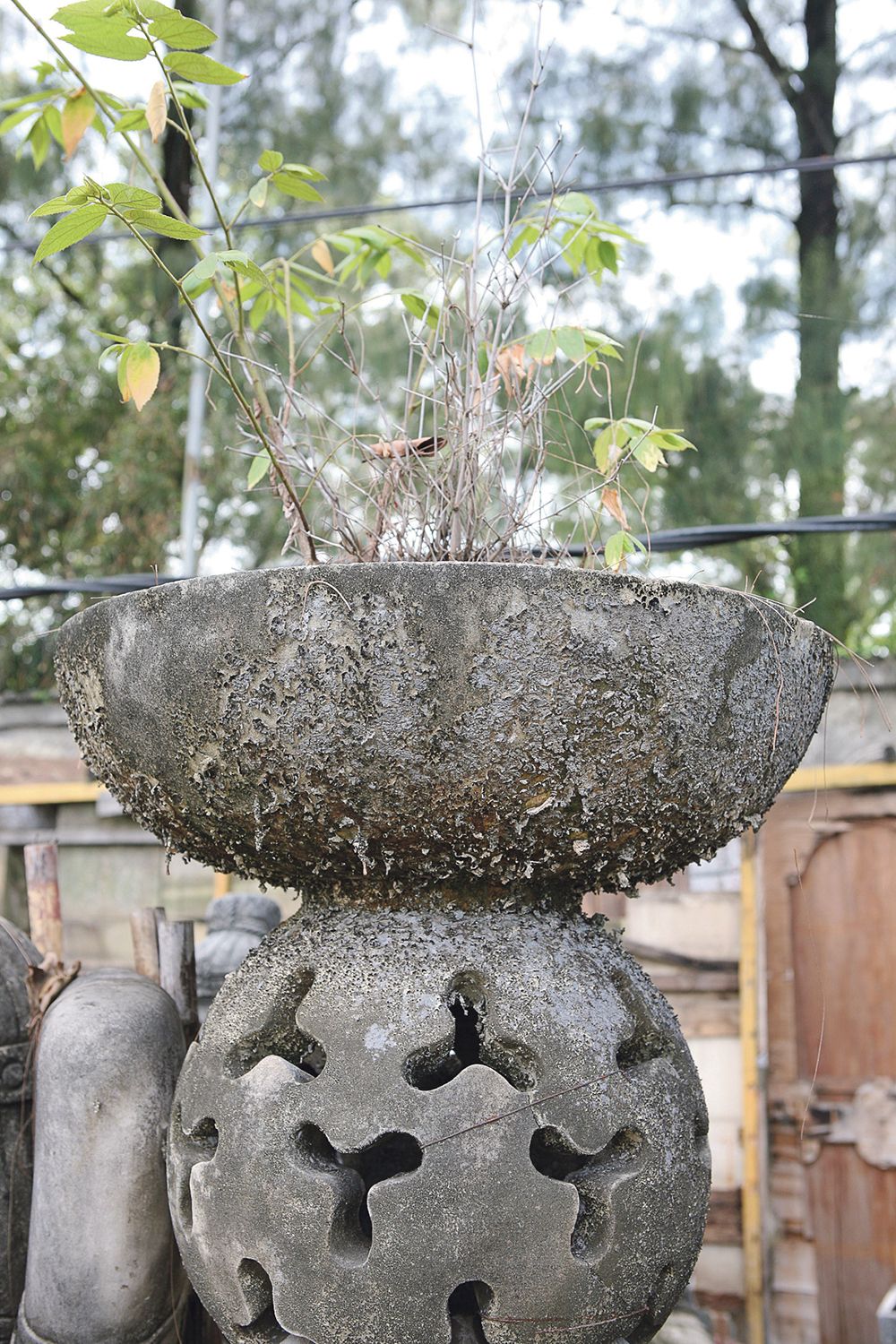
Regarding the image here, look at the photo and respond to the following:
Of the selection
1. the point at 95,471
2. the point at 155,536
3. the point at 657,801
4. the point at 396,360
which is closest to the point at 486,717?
the point at 657,801

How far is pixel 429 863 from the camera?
3.98 ft

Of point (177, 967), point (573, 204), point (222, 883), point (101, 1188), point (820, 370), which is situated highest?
point (820, 370)

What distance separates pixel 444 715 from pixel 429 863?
0.63 feet

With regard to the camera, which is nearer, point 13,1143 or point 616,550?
point 616,550

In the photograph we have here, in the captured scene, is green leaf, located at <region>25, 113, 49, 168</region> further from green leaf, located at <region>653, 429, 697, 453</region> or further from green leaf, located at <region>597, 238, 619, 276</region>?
green leaf, located at <region>653, 429, 697, 453</region>

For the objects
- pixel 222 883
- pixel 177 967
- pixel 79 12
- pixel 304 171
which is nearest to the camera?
pixel 79 12

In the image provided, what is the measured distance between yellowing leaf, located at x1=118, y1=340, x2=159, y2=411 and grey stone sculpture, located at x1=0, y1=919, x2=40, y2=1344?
88cm

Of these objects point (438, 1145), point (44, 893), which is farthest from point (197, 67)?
point (44, 893)

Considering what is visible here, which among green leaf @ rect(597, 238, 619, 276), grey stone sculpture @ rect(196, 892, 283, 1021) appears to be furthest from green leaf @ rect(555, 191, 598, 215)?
grey stone sculpture @ rect(196, 892, 283, 1021)

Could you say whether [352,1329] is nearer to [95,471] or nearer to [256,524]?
[256,524]

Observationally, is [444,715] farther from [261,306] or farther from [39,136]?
[39,136]

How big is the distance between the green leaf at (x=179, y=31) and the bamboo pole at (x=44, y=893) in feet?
3.90

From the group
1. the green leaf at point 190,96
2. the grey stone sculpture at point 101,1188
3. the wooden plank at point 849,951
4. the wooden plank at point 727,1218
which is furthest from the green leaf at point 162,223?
the wooden plank at point 727,1218

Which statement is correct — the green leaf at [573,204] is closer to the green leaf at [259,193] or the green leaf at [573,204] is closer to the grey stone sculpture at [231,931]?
the green leaf at [259,193]
